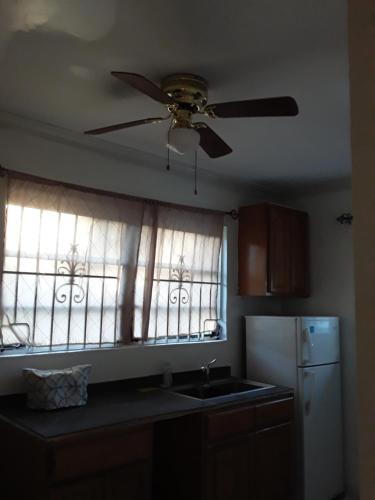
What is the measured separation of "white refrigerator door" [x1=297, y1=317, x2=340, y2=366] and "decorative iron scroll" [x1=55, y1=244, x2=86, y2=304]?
1.71 metres

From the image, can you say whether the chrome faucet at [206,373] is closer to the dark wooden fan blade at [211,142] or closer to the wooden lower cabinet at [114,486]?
the wooden lower cabinet at [114,486]

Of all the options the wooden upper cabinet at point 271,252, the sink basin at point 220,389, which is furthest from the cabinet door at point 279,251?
the sink basin at point 220,389

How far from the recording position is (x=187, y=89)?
2119mm

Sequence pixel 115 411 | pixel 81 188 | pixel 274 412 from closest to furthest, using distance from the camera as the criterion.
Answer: pixel 115 411 → pixel 81 188 → pixel 274 412

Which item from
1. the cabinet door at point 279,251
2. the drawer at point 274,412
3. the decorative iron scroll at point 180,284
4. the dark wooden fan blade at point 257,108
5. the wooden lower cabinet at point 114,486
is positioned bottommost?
the wooden lower cabinet at point 114,486

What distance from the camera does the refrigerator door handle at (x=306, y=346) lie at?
11.3 ft

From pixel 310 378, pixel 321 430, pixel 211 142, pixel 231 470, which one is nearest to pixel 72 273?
pixel 211 142

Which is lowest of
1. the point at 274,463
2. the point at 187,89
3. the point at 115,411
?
the point at 274,463

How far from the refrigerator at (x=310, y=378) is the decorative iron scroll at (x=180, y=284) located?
0.70 metres

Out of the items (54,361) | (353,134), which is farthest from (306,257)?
(353,134)

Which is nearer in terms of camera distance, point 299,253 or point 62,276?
point 62,276

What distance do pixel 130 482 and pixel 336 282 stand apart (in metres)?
2.56

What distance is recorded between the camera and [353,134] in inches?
25.2

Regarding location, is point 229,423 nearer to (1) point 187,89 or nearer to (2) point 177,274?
(2) point 177,274
